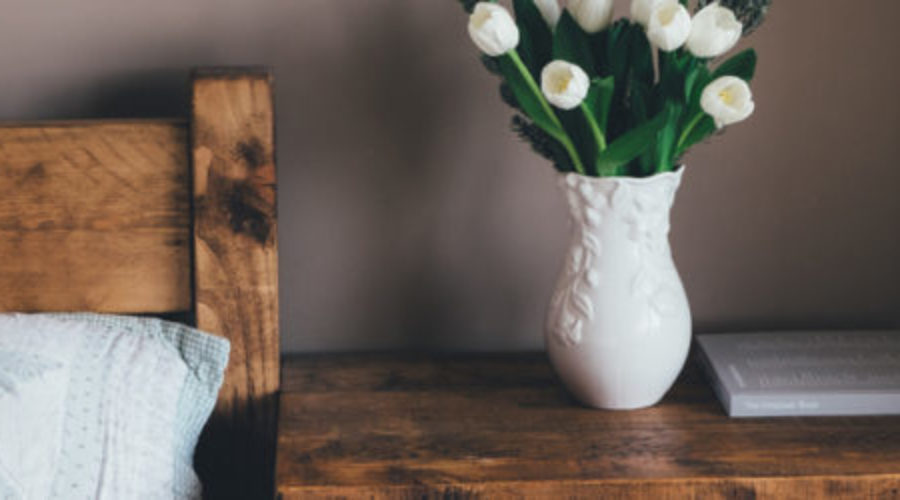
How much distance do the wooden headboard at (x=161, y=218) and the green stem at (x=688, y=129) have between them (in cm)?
46

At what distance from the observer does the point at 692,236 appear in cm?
143

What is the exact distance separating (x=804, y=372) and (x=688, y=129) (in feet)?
1.09

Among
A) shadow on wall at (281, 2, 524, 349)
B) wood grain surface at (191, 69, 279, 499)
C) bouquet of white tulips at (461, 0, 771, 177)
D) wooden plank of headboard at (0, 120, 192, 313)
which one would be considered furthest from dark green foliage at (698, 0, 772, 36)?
wooden plank of headboard at (0, 120, 192, 313)

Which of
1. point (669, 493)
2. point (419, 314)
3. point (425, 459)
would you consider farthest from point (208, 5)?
point (669, 493)

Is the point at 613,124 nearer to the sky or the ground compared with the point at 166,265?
nearer to the sky

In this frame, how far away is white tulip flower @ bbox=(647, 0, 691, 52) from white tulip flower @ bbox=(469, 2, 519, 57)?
13 centimetres

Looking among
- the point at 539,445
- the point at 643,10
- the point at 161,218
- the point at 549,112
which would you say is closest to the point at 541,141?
the point at 549,112

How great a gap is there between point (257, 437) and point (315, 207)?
0.99 feet

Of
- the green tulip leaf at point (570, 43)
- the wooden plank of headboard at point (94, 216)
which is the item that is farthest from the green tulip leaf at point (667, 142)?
the wooden plank of headboard at point (94, 216)

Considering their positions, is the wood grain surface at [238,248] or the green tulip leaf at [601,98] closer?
the green tulip leaf at [601,98]

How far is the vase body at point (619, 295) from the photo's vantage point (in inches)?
44.8

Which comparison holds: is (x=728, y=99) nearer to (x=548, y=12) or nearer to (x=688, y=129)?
(x=688, y=129)

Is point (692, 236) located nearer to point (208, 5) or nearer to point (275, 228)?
point (275, 228)

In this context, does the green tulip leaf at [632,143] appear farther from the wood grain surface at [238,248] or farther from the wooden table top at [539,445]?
the wood grain surface at [238,248]
